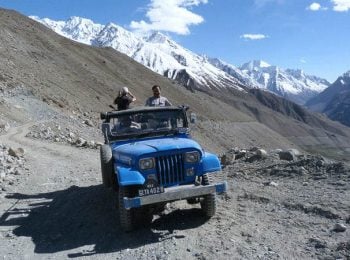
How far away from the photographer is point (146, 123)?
10.7 m

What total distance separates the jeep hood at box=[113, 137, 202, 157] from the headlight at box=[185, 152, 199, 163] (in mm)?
117

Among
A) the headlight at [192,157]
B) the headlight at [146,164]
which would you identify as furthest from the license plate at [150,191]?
the headlight at [192,157]

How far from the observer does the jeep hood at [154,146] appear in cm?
918

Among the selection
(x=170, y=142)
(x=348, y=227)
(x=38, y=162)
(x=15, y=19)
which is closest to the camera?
(x=348, y=227)

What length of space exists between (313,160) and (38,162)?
993 cm

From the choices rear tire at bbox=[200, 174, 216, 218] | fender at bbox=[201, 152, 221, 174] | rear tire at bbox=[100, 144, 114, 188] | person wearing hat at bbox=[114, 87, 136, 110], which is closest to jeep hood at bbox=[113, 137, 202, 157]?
fender at bbox=[201, 152, 221, 174]

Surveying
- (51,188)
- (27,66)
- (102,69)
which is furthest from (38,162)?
(102,69)

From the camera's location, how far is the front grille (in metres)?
9.19

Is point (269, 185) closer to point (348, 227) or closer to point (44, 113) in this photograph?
point (348, 227)

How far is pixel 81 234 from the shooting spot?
9.70 meters

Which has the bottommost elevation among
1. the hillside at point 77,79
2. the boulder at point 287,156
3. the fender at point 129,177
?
the boulder at point 287,156

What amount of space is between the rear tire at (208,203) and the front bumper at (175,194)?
8.9 inches

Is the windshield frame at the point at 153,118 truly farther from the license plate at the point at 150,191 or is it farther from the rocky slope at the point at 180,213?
the license plate at the point at 150,191

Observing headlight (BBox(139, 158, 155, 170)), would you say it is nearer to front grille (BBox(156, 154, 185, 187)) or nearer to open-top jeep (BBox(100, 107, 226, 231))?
open-top jeep (BBox(100, 107, 226, 231))
